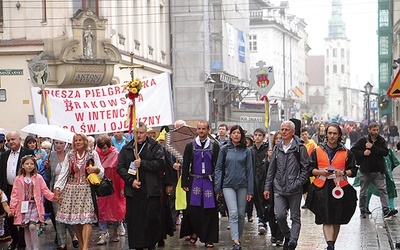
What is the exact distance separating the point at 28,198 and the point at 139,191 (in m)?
1.55

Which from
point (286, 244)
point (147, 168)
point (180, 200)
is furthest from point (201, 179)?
point (286, 244)

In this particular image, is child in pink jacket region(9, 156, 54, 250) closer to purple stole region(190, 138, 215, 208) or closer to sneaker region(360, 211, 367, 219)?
purple stole region(190, 138, 215, 208)

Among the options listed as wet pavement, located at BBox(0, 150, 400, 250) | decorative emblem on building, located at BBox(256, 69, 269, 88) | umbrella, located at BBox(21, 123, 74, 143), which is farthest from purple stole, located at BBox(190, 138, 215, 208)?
decorative emblem on building, located at BBox(256, 69, 269, 88)

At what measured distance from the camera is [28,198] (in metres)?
12.5

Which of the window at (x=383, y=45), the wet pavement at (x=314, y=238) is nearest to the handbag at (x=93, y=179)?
the wet pavement at (x=314, y=238)

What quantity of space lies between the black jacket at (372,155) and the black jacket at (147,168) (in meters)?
4.77

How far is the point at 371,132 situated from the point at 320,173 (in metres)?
4.73

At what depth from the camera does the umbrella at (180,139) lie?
15516 millimetres

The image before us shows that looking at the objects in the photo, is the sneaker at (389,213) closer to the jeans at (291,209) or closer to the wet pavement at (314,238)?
the wet pavement at (314,238)

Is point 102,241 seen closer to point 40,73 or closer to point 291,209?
point 291,209

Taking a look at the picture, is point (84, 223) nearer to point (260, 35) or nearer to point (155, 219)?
point (155, 219)

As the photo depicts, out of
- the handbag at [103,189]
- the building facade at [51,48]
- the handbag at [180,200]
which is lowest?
the handbag at [180,200]

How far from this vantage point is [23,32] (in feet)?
105

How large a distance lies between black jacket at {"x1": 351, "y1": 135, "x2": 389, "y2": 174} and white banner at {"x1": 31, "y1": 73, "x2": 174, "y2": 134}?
3.52 meters
